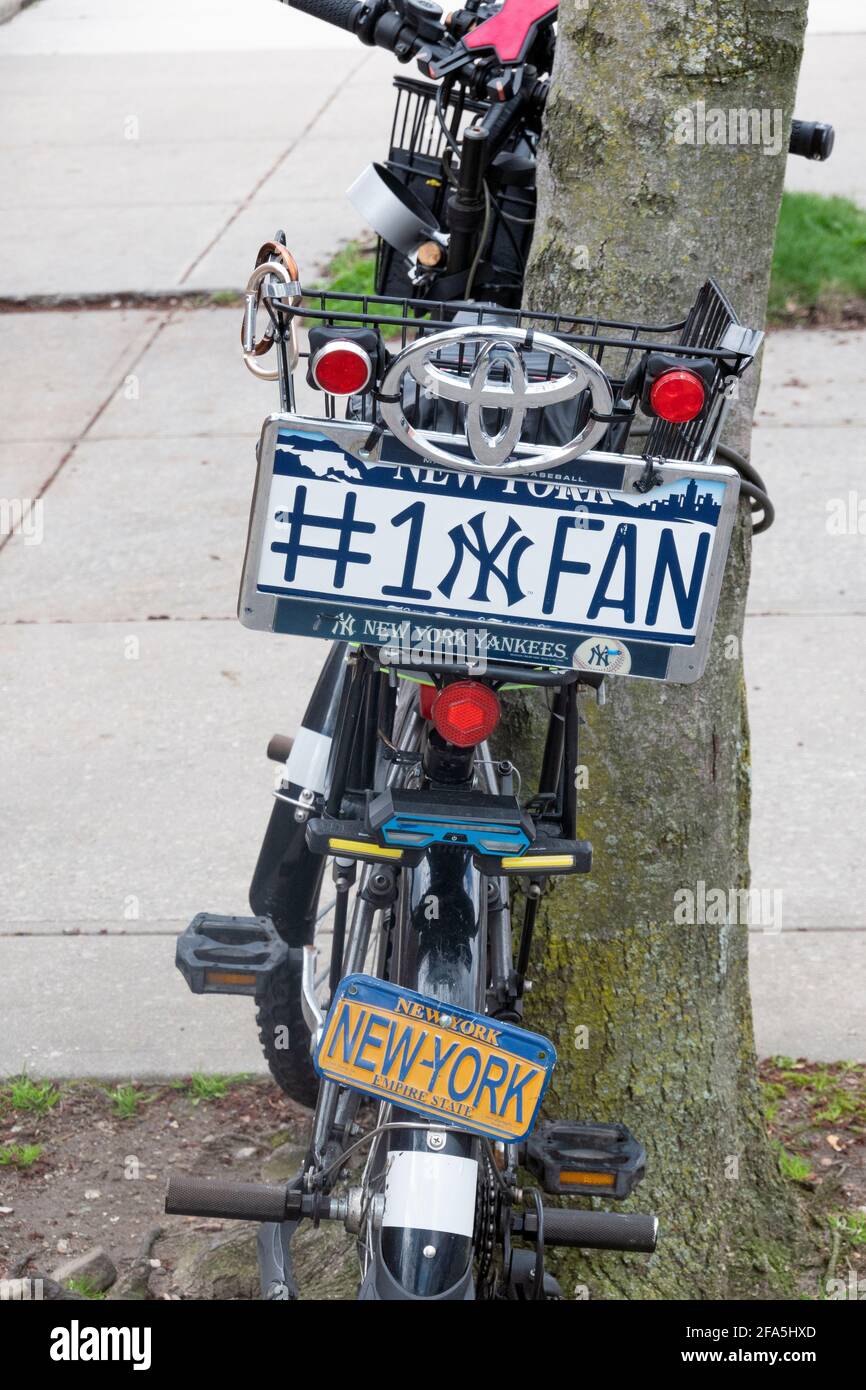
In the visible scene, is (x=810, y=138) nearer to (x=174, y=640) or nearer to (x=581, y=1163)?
(x=581, y=1163)

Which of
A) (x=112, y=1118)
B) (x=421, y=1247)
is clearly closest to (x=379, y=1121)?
(x=421, y=1247)

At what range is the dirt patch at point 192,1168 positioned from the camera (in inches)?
111

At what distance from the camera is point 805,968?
3729 millimetres

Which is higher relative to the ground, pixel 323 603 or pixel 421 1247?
pixel 323 603

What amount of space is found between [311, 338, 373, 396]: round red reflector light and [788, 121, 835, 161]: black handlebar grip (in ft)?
4.30

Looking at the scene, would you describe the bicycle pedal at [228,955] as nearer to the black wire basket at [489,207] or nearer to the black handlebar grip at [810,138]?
the black wire basket at [489,207]

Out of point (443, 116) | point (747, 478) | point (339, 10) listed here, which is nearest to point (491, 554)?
point (747, 478)

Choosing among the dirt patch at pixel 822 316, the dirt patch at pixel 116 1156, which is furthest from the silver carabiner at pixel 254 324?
the dirt patch at pixel 822 316

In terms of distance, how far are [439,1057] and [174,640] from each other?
3409 mm

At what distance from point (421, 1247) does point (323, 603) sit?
0.80m

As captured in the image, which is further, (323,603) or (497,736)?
(497,736)

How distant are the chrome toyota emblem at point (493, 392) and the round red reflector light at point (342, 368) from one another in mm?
32

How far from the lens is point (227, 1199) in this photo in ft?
7.20
